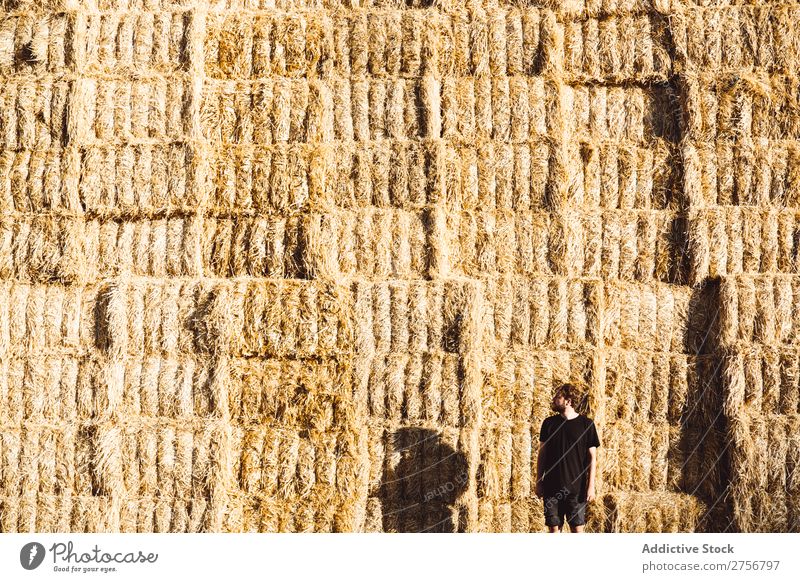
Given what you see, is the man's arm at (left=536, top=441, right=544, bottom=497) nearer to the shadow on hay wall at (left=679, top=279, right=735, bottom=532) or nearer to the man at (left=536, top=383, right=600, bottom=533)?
the man at (left=536, top=383, right=600, bottom=533)

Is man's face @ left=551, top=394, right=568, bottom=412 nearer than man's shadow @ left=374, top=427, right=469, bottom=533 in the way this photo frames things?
Yes

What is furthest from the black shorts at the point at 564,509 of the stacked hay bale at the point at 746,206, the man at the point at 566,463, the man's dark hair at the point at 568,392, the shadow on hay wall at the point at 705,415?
the stacked hay bale at the point at 746,206

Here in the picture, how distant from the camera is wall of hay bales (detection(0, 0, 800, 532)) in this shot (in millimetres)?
7473

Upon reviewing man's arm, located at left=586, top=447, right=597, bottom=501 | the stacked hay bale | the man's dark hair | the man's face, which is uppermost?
the stacked hay bale

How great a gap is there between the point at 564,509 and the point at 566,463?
493 millimetres

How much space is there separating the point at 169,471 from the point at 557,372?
380 cm

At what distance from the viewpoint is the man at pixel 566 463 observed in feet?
22.5

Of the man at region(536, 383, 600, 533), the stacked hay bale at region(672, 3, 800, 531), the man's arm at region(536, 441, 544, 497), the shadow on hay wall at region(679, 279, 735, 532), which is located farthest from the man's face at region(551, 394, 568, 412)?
the stacked hay bale at region(672, 3, 800, 531)

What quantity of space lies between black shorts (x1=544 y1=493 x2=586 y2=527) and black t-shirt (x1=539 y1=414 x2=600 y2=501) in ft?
0.20

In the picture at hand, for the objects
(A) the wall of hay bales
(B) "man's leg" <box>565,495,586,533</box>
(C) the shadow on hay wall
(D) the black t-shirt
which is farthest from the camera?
(C) the shadow on hay wall

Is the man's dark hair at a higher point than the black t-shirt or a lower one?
higher

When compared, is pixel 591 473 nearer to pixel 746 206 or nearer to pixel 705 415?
pixel 705 415

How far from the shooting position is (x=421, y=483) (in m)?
7.62
